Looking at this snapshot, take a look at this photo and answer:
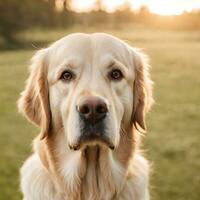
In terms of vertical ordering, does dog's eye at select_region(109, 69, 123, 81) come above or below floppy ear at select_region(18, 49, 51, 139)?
above

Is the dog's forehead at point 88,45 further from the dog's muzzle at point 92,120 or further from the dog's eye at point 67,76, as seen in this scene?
the dog's muzzle at point 92,120

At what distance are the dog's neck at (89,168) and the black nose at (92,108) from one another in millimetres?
557

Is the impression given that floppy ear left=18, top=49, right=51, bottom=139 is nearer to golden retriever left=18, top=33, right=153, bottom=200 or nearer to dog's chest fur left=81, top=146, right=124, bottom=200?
golden retriever left=18, top=33, right=153, bottom=200

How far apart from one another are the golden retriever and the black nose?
0.75ft

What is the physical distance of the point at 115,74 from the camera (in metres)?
4.55

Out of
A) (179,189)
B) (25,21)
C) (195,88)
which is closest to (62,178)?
(179,189)

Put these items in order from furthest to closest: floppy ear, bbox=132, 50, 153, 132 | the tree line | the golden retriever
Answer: the tree line, floppy ear, bbox=132, 50, 153, 132, the golden retriever

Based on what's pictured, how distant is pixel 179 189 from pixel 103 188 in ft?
9.90

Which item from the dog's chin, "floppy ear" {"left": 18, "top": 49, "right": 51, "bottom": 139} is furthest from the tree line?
the dog's chin

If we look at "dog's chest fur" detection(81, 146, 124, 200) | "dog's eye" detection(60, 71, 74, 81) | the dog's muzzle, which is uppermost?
"dog's eye" detection(60, 71, 74, 81)

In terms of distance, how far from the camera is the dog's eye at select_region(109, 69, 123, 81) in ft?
14.9

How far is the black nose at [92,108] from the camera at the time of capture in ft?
13.2

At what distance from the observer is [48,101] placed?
15.5ft

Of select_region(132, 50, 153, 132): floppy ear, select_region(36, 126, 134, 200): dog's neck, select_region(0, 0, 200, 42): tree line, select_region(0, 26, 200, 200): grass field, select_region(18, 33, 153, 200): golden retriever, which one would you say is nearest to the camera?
select_region(18, 33, 153, 200): golden retriever
